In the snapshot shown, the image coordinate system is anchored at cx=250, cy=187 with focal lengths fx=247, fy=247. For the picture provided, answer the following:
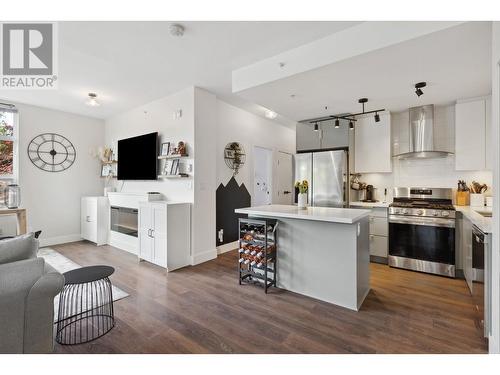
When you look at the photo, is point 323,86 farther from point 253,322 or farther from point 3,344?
point 3,344

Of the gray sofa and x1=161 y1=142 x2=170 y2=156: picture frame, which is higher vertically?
x1=161 y1=142 x2=170 y2=156: picture frame

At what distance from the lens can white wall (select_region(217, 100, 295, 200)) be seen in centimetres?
426

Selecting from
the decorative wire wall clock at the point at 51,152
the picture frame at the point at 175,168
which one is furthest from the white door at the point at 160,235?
the decorative wire wall clock at the point at 51,152

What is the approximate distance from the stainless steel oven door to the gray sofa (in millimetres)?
3788

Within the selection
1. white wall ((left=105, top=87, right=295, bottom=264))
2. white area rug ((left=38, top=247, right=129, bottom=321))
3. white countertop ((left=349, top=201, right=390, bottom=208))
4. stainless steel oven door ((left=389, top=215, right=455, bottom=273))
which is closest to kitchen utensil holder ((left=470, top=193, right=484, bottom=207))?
stainless steel oven door ((left=389, top=215, right=455, bottom=273))

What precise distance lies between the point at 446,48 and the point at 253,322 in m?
2.80

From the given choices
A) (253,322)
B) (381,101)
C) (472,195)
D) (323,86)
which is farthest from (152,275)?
(472,195)

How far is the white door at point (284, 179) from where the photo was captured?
564 centimetres

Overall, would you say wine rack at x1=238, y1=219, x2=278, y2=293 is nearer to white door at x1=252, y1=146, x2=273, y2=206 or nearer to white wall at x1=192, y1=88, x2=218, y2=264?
white wall at x1=192, y1=88, x2=218, y2=264

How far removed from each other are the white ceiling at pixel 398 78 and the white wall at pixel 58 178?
3.93 meters

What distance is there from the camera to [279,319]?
2.16 meters

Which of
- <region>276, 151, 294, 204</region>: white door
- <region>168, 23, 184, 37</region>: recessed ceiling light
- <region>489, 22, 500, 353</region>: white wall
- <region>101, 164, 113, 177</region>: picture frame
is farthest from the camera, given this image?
<region>276, 151, 294, 204</region>: white door

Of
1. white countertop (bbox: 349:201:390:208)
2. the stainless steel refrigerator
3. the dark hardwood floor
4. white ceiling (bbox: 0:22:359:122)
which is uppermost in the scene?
white ceiling (bbox: 0:22:359:122)

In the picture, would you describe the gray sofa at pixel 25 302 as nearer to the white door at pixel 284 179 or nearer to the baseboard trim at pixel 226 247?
the baseboard trim at pixel 226 247
